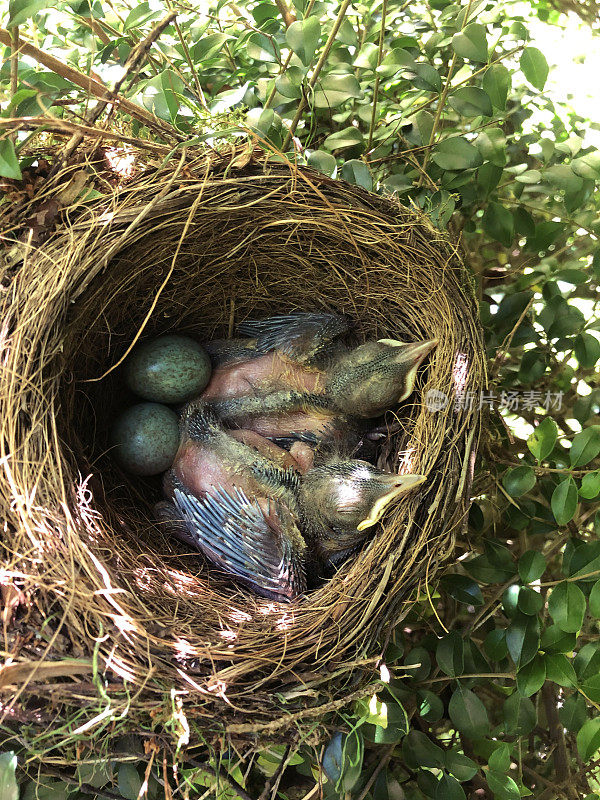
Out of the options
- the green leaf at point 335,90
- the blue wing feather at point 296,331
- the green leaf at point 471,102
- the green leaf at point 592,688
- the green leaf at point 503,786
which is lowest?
the green leaf at point 503,786

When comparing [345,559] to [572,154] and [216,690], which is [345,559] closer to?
[216,690]

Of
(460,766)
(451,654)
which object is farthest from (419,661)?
(460,766)

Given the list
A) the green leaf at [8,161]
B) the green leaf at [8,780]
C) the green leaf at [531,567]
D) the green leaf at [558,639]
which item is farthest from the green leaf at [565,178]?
Result: the green leaf at [8,780]

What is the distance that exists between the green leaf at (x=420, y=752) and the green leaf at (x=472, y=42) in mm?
1039

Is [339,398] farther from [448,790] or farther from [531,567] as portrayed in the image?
[448,790]

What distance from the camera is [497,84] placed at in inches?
38.0

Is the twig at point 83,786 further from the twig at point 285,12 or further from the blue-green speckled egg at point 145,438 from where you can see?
the twig at point 285,12

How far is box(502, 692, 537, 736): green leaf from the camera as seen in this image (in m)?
0.98

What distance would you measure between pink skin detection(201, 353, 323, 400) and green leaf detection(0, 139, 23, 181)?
0.52 meters

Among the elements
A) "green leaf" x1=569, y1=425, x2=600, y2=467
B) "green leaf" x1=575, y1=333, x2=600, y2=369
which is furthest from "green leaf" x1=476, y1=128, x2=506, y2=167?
"green leaf" x1=569, y1=425, x2=600, y2=467

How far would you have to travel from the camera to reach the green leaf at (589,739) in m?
0.92

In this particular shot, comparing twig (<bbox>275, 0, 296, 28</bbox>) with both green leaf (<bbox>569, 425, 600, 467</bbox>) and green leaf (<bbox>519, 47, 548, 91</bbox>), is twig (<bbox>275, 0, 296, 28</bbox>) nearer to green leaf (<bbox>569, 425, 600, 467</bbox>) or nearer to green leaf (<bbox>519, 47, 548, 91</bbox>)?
green leaf (<bbox>519, 47, 548, 91</bbox>)

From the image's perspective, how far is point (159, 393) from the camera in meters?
1.16

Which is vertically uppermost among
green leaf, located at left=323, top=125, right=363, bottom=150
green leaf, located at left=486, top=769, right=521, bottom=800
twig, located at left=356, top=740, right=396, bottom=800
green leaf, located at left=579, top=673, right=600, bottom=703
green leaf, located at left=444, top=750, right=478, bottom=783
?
green leaf, located at left=323, top=125, right=363, bottom=150
